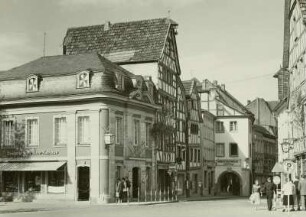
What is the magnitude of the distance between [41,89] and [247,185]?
42880mm

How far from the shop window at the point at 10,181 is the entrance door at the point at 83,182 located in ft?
15.9

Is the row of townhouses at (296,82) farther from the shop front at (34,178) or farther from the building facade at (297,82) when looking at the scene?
the shop front at (34,178)

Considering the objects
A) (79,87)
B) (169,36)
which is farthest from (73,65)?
(169,36)

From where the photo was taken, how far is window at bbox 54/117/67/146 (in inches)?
1729

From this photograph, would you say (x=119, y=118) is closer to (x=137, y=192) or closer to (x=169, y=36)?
(x=137, y=192)

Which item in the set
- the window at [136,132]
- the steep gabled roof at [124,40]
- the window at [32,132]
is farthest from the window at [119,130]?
the steep gabled roof at [124,40]

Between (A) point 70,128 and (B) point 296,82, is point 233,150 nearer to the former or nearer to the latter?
(B) point 296,82

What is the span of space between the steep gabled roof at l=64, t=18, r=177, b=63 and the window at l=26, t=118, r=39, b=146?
12.1 metres

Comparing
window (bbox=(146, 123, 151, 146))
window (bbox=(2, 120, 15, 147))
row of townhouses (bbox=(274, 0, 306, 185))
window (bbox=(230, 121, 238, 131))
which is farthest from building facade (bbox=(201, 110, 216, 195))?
window (bbox=(2, 120, 15, 147))

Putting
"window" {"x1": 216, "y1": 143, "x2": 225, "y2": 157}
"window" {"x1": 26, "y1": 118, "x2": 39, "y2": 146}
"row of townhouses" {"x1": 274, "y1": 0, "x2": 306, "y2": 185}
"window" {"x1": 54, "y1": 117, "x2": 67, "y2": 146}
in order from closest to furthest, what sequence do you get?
"row of townhouses" {"x1": 274, "y1": 0, "x2": 306, "y2": 185} → "window" {"x1": 54, "y1": 117, "x2": 67, "y2": 146} → "window" {"x1": 26, "y1": 118, "x2": 39, "y2": 146} → "window" {"x1": 216, "y1": 143, "x2": 225, "y2": 157}

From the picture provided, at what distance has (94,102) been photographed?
42688 millimetres

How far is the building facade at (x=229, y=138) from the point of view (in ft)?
266

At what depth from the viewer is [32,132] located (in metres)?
45.2

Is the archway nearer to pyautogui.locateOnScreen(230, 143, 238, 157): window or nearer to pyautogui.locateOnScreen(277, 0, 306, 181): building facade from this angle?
pyautogui.locateOnScreen(230, 143, 238, 157): window
